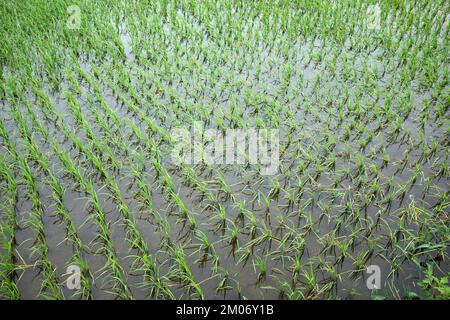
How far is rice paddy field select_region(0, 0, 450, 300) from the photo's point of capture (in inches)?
81.6

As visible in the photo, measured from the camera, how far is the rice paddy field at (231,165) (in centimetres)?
207

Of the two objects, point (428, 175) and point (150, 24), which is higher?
point (150, 24)

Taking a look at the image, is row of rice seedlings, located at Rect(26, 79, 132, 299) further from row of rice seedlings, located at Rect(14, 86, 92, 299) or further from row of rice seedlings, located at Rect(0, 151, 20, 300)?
row of rice seedlings, located at Rect(0, 151, 20, 300)

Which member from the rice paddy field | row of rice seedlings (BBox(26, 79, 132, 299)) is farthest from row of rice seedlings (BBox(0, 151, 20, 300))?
row of rice seedlings (BBox(26, 79, 132, 299))

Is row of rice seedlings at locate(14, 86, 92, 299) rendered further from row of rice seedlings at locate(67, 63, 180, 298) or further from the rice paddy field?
row of rice seedlings at locate(67, 63, 180, 298)

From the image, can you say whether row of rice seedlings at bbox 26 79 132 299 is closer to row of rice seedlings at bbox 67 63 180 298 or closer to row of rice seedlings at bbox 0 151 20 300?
row of rice seedlings at bbox 67 63 180 298

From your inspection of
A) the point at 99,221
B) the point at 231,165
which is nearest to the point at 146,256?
the point at 99,221

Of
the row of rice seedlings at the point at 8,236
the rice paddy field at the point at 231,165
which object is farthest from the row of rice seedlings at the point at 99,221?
the row of rice seedlings at the point at 8,236

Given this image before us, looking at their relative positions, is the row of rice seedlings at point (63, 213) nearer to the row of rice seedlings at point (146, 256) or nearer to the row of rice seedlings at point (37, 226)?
the row of rice seedlings at point (37, 226)

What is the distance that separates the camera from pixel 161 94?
3547 millimetres

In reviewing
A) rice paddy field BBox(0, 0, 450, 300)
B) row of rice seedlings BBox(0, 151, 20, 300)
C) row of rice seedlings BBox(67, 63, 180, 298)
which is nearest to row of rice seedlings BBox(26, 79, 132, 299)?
rice paddy field BBox(0, 0, 450, 300)
